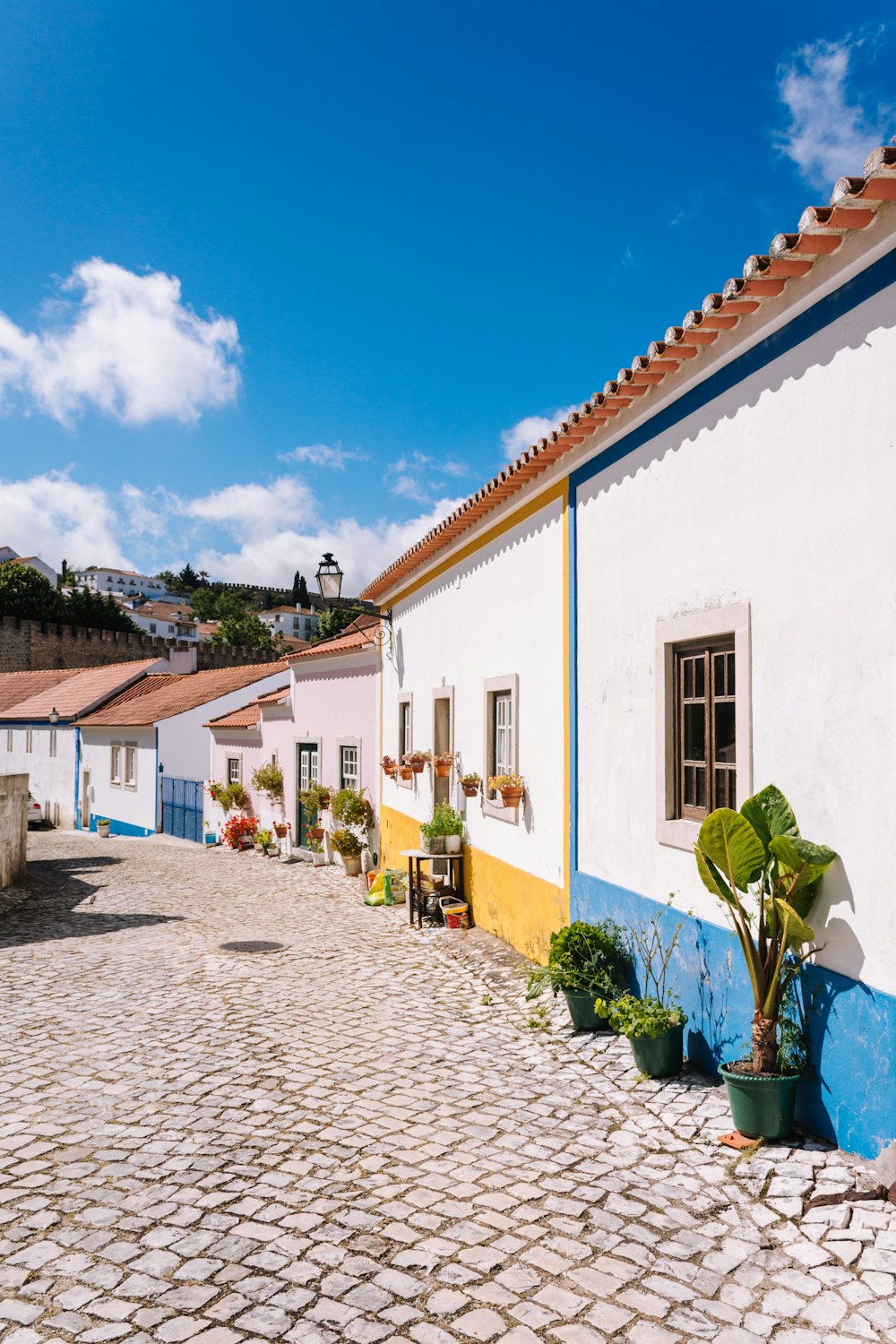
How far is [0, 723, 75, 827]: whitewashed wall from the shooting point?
29.4m

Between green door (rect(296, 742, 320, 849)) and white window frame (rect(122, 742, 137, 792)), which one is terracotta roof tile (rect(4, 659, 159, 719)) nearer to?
white window frame (rect(122, 742, 137, 792))

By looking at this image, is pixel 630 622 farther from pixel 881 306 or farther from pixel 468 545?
pixel 468 545

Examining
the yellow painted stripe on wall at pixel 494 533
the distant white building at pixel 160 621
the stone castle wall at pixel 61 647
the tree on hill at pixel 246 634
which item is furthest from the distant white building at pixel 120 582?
the yellow painted stripe on wall at pixel 494 533

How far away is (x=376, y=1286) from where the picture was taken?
3.44 meters

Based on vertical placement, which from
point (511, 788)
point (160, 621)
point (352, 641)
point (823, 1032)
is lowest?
point (823, 1032)

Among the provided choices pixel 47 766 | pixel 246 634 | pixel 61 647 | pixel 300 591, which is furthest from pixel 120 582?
pixel 47 766

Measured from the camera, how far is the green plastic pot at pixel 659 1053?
546 centimetres

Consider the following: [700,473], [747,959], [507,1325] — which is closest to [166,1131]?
[507,1325]

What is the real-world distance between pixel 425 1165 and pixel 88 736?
2649 cm

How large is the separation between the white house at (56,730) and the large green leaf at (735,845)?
89.5 feet

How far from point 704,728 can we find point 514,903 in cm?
386

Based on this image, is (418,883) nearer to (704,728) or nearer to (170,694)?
(704,728)

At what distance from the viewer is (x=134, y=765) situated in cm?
2584

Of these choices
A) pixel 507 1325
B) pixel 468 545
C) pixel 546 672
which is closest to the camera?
pixel 507 1325
